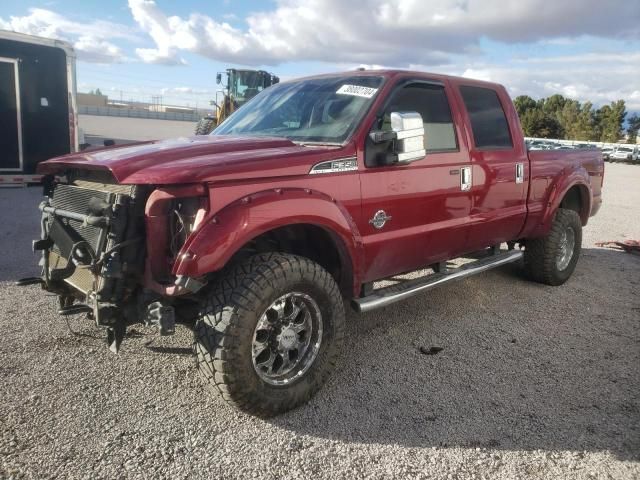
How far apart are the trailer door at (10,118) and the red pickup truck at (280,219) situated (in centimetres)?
711

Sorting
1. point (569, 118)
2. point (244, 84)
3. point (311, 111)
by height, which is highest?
point (569, 118)

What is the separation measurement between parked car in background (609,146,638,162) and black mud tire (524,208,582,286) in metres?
38.9

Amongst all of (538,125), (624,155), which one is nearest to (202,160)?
(624,155)

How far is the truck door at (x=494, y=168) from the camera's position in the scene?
4.32m

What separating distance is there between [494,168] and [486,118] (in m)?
0.49

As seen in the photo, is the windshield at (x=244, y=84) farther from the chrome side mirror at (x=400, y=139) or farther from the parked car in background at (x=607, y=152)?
the parked car in background at (x=607, y=152)

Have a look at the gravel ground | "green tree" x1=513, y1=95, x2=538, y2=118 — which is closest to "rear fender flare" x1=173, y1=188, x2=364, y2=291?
the gravel ground

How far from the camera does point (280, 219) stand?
287 cm

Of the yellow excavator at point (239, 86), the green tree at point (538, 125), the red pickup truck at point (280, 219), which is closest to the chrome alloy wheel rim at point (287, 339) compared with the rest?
the red pickup truck at point (280, 219)

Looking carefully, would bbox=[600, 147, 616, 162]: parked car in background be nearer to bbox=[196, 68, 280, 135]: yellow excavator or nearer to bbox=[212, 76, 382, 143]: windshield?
bbox=[196, 68, 280, 135]: yellow excavator

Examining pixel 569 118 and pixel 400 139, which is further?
pixel 569 118

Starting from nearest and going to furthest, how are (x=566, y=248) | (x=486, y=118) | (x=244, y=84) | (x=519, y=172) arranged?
(x=486, y=118) < (x=519, y=172) < (x=566, y=248) < (x=244, y=84)

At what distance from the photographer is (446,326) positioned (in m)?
4.34

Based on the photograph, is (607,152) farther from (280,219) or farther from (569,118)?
(280,219)
